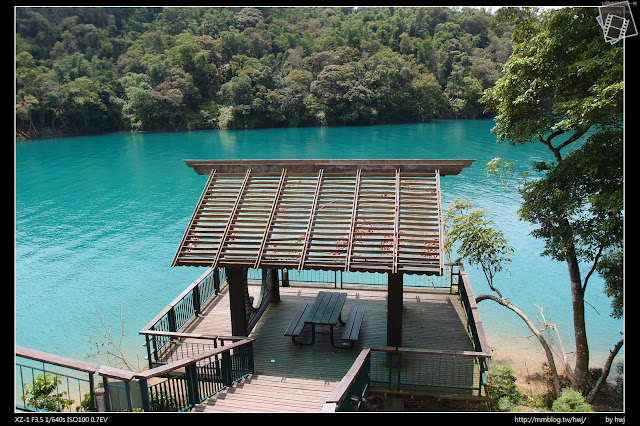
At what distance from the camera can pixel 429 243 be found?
834 centimetres

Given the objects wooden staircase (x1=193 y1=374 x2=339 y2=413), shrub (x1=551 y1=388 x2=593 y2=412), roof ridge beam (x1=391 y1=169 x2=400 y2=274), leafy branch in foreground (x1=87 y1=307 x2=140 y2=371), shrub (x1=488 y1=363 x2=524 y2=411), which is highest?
roof ridge beam (x1=391 y1=169 x2=400 y2=274)

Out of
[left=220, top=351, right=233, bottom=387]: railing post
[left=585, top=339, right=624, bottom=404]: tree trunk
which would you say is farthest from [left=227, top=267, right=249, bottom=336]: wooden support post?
[left=585, top=339, right=624, bottom=404]: tree trunk

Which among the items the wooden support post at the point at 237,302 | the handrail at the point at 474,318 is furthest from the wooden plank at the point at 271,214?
the handrail at the point at 474,318

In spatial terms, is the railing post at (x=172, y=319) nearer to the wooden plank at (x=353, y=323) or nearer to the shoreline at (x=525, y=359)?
the wooden plank at (x=353, y=323)

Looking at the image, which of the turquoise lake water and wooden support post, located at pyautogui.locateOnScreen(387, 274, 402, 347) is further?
the turquoise lake water

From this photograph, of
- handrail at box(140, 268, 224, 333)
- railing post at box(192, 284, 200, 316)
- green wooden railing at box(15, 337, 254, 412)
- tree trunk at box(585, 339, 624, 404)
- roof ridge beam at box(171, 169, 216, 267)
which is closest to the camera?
green wooden railing at box(15, 337, 254, 412)

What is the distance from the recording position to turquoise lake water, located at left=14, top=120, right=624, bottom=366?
15.1m

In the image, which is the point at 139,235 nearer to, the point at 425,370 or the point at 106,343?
the point at 106,343

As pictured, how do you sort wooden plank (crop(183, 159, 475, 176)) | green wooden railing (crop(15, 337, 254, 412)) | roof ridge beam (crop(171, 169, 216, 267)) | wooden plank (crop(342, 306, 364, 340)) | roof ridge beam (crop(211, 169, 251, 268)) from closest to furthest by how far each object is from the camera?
green wooden railing (crop(15, 337, 254, 412))
roof ridge beam (crop(211, 169, 251, 268))
roof ridge beam (crop(171, 169, 216, 267))
wooden plank (crop(342, 306, 364, 340))
wooden plank (crop(183, 159, 475, 176))

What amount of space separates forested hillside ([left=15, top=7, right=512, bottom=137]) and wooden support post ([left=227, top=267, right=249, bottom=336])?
57.8 m

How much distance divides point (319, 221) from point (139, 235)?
58.5ft

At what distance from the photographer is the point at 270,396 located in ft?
25.3

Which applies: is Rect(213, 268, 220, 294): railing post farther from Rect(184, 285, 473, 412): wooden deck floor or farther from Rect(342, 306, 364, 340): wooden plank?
Rect(342, 306, 364, 340): wooden plank

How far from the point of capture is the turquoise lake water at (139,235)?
15.1 meters
